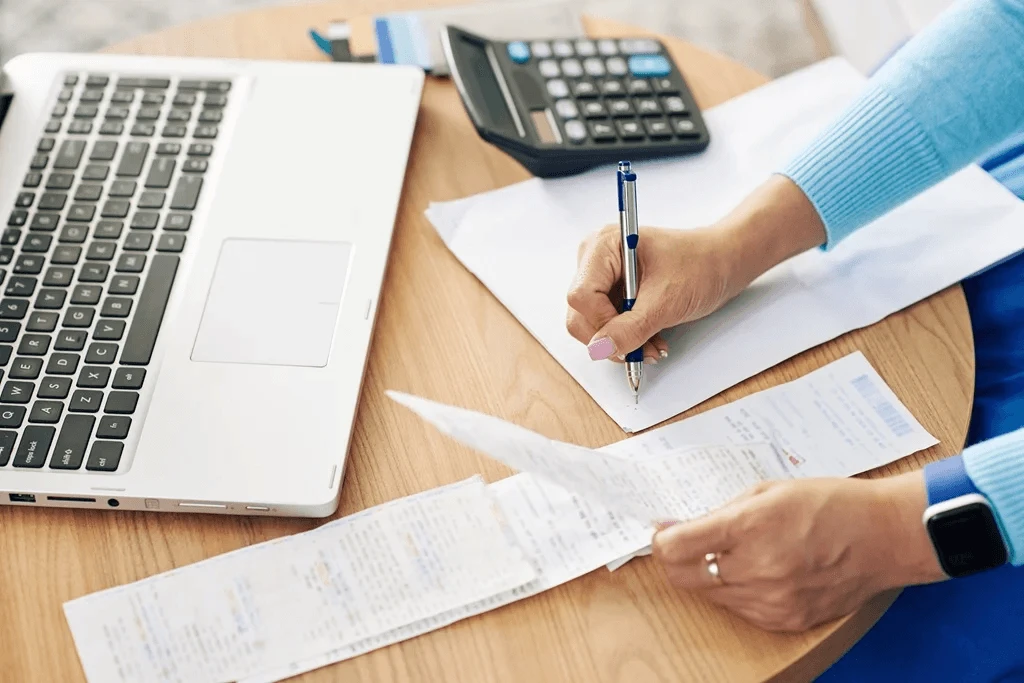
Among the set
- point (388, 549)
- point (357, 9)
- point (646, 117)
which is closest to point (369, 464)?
point (388, 549)

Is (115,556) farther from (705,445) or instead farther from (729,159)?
(729,159)

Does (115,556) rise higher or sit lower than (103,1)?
higher

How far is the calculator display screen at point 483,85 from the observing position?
92cm

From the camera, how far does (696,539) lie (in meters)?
0.63

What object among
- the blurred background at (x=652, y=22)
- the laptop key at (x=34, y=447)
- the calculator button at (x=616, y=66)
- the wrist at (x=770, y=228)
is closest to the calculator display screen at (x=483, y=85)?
the calculator button at (x=616, y=66)

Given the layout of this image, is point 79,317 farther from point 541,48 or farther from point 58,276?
point 541,48

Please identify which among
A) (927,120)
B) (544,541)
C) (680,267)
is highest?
(927,120)

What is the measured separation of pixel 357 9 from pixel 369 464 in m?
0.58

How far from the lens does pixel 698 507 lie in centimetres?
68

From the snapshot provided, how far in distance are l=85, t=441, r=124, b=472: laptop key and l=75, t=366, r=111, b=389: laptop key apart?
0.17ft

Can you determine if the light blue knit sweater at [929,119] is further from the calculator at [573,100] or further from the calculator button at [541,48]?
the calculator button at [541,48]

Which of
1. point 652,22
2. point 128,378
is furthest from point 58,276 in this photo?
point 652,22

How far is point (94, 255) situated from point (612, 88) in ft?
1.63

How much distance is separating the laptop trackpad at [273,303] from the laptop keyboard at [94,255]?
0.14 feet
